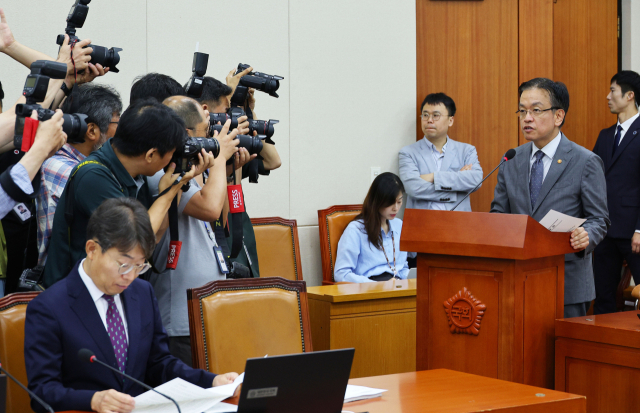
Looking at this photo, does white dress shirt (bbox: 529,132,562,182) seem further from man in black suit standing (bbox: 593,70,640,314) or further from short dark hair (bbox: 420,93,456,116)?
short dark hair (bbox: 420,93,456,116)

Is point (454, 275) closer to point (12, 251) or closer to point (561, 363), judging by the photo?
point (561, 363)

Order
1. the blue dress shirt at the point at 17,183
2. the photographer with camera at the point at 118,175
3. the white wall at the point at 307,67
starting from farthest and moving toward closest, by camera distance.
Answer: the white wall at the point at 307,67 < the photographer with camera at the point at 118,175 < the blue dress shirt at the point at 17,183

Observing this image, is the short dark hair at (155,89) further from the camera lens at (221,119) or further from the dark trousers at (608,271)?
the dark trousers at (608,271)

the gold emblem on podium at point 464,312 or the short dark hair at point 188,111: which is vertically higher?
the short dark hair at point 188,111

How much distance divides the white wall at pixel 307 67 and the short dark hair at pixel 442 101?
250 mm

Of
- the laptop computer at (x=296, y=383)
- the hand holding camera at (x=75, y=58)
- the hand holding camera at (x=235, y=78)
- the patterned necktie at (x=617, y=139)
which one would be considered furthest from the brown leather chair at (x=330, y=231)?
the laptop computer at (x=296, y=383)

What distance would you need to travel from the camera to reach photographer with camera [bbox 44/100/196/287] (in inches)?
78.0

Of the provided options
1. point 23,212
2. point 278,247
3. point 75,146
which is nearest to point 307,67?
point 278,247

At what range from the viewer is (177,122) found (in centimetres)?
210

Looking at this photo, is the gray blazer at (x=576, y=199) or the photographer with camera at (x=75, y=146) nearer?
the photographer with camera at (x=75, y=146)

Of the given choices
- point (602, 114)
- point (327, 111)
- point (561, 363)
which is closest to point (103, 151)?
point (561, 363)

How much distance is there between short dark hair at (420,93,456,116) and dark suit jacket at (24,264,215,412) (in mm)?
3209

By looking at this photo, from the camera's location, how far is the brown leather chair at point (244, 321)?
6.67 feet

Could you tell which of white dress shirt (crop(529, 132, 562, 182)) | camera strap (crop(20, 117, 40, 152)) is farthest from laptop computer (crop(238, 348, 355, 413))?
white dress shirt (crop(529, 132, 562, 182))
